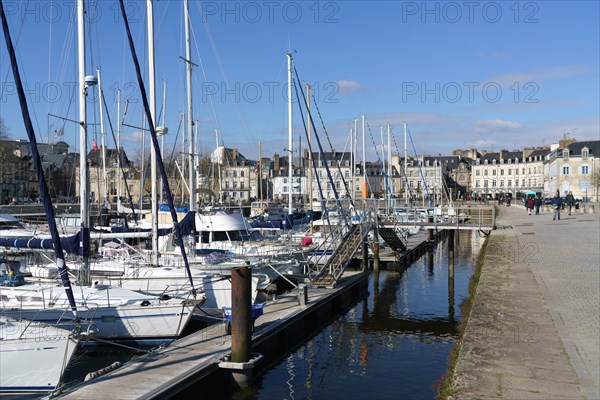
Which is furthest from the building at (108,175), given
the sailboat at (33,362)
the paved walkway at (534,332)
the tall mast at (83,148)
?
the paved walkway at (534,332)

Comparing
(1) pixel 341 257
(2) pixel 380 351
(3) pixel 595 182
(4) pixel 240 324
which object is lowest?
(2) pixel 380 351

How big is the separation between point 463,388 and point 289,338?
836 centimetres

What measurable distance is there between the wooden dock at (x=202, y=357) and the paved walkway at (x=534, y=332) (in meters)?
5.36

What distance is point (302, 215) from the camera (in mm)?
46469

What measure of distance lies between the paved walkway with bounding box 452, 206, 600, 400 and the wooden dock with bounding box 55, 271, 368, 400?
5.36 metres

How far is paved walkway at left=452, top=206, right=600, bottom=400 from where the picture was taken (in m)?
11.2

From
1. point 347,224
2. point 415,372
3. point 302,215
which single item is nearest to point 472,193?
point 302,215

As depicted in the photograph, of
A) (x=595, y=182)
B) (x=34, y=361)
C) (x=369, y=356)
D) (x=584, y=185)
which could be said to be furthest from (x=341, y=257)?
(x=584, y=185)

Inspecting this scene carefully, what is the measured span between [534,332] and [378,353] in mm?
5087

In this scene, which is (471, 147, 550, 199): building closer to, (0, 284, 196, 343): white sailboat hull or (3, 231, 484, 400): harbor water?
(3, 231, 484, 400): harbor water

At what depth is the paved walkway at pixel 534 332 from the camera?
36.7ft

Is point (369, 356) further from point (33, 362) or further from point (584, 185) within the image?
point (584, 185)

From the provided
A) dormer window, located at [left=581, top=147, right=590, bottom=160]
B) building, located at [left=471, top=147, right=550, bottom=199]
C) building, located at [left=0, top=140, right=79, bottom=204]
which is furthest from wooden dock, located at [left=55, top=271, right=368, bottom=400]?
building, located at [left=471, top=147, right=550, bottom=199]

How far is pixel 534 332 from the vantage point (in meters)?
14.8
